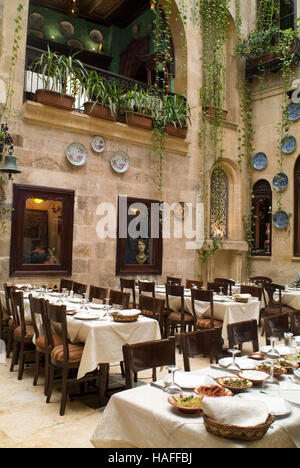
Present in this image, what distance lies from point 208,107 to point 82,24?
4.64 meters

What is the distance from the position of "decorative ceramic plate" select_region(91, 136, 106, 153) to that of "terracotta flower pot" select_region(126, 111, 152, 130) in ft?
2.24

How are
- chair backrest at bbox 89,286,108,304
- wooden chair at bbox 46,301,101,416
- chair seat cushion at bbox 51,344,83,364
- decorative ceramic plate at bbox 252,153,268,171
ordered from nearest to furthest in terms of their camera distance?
1. wooden chair at bbox 46,301,101,416
2. chair seat cushion at bbox 51,344,83,364
3. chair backrest at bbox 89,286,108,304
4. decorative ceramic plate at bbox 252,153,268,171

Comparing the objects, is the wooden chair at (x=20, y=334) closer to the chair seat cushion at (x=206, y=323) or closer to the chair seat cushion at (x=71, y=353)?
the chair seat cushion at (x=71, y=353)

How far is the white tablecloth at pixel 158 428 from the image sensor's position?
1625 millimetres

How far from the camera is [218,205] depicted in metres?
9.80

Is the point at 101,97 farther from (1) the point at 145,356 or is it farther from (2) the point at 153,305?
(1) the point at 145,356

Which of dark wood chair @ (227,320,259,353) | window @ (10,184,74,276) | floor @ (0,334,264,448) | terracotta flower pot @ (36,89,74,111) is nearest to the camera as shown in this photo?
floor @ (0,334,264,448)

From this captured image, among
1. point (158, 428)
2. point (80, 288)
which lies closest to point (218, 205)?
point (80, 288)

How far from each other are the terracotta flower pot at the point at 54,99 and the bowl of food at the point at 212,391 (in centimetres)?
607

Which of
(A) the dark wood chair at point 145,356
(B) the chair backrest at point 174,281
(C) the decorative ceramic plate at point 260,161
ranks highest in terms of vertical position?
(C) the decorative ceramic plate at point 260,161

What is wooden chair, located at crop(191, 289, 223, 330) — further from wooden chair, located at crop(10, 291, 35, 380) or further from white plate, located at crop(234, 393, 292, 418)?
white plate, located at crop(234, 393, 292, 418)

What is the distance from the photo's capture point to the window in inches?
267

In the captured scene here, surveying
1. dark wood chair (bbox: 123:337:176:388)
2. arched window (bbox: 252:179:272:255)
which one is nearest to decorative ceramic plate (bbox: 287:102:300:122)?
arched window (bbox: 252:179:272:255)

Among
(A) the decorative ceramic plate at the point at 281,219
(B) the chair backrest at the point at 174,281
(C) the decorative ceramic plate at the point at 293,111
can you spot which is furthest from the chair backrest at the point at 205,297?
(C) the decorative ceramic plate at the point at 293,111
